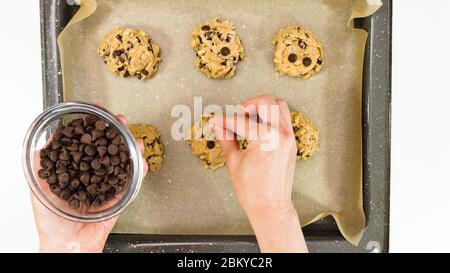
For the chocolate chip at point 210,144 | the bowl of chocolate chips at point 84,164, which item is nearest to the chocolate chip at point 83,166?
the bowl of chocolate chips at point 84,164

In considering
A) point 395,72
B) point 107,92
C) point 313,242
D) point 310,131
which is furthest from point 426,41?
point 107,92

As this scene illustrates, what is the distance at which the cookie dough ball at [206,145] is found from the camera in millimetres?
1084

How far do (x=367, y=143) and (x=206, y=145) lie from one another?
1.26 feet

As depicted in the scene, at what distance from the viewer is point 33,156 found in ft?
3.05

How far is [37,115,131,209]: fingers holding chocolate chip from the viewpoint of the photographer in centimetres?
91

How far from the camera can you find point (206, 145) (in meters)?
1.09

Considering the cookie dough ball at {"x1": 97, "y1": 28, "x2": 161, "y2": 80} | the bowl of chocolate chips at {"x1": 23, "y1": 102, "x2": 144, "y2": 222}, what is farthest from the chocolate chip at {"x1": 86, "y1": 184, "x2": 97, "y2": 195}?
the cookie dough ball at {"x1": 97, "y1": 28, "x2": 161, "y2": 80}

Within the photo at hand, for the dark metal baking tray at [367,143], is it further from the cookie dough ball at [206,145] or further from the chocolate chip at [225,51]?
the chocolate chip at [225,51]

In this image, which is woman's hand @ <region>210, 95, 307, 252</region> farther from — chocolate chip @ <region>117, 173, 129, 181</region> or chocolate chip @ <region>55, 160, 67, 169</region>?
chocolate chip @ <region>55, 160, 67, 169</region>

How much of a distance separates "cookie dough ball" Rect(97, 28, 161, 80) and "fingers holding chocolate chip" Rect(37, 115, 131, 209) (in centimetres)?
20

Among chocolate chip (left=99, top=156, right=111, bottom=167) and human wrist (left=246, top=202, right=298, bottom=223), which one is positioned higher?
chocolate chip (left=99, top=156, right=111, bottom=167)

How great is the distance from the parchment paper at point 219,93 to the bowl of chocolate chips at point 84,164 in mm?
177

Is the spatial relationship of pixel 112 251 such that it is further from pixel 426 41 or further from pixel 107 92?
pixel 426 41

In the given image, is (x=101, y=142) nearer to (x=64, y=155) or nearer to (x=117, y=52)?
(x=64, y=155)
